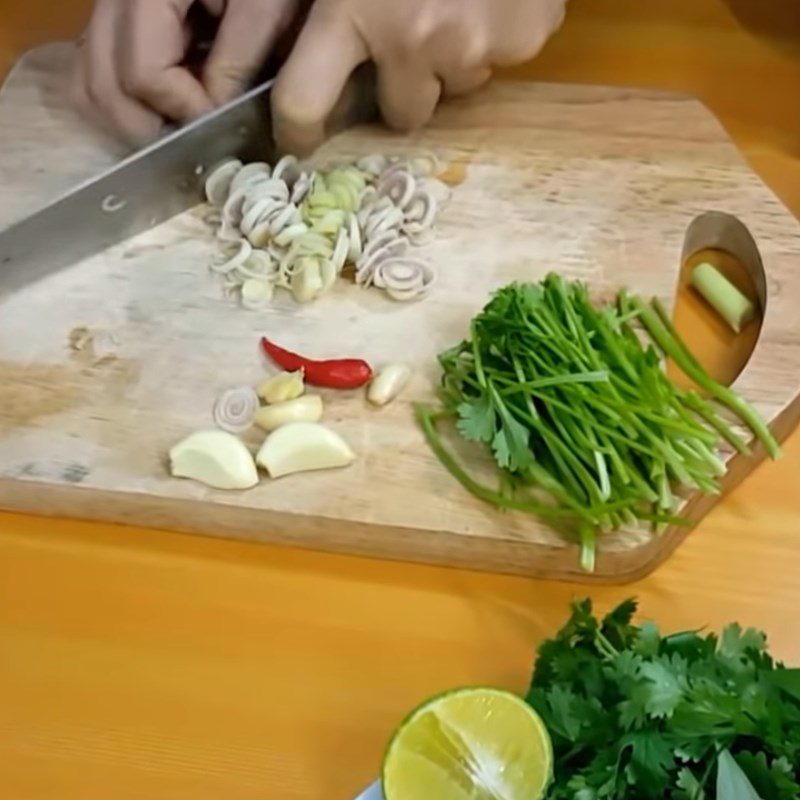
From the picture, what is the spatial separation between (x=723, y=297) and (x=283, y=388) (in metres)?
0.42

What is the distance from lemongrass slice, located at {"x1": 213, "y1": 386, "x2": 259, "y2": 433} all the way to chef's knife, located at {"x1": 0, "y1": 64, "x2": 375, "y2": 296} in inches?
9.2

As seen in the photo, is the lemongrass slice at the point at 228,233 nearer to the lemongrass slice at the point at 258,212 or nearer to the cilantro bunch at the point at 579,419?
the lemongrass slice at the point at 258,212

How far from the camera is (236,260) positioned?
52.1 inches

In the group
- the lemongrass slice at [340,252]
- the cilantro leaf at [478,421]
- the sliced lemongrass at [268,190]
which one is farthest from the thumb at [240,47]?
the cilantro leaf at [478,421]

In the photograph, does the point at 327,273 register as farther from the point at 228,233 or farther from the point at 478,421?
the point at 478,421

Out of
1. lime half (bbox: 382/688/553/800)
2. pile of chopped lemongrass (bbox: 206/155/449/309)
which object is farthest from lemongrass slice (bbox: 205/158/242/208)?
→ lime half (bbox: 382/688/553/800)

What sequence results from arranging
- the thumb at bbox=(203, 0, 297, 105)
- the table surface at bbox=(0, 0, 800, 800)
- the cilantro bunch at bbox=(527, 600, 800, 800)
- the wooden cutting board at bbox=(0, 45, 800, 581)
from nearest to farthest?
1. the cilantro bunch at bbox=(527, 600, 800, 800)
2. the table surface at bbox=(0, 0, 800, 800)
3. the wooden cutting board at bbox=(0, 45, 800, 581)
4. the thumb at bbox=(203, 0, 297, 105)

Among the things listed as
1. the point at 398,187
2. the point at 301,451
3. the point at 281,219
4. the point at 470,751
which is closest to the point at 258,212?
the point at 281,219

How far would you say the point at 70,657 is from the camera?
112 cm

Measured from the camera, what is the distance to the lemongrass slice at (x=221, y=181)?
1.38m

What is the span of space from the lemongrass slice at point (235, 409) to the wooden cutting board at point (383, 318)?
0.02 m

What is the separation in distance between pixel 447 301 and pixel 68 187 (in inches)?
17.0

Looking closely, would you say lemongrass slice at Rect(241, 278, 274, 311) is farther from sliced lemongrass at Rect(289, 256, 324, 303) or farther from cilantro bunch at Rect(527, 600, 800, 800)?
cilantro bunch at Rect(527, 600, 800, 800)

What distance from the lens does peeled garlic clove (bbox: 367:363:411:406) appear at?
3.99 feet
